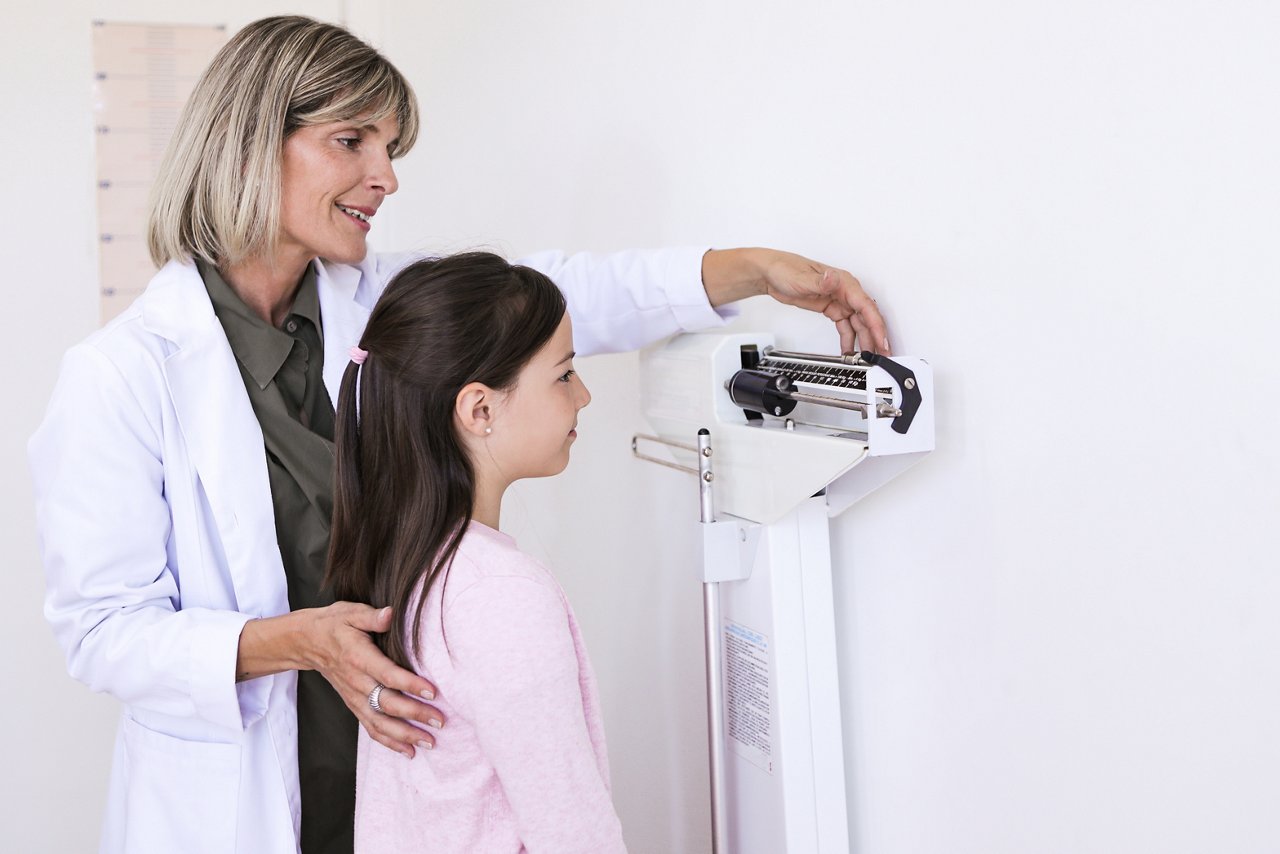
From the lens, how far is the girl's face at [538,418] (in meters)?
1.09

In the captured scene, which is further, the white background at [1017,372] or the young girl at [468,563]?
the young girl at [468,563]

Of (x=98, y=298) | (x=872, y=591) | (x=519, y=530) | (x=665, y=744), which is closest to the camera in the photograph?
(x=872, y=591)

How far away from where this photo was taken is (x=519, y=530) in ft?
7.60

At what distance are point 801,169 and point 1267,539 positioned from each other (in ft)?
2.24

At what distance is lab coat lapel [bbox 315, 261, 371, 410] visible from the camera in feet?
4.44

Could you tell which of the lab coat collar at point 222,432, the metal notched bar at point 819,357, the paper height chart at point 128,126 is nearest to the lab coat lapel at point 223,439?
the lab coat collar at point 222,432

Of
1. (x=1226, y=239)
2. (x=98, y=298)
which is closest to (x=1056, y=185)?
(x=1226, y=239)

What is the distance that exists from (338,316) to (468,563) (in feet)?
1.68

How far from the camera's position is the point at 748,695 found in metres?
1.20

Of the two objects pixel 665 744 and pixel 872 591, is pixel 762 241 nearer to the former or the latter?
pixel 872 591

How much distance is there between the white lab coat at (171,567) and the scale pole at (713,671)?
49cm

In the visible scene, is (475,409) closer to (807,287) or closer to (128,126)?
(807,287)

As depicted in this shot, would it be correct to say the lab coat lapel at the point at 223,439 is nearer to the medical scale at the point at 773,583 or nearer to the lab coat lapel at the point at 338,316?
the lab coat lapel at the point at 338,316

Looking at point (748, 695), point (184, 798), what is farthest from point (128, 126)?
point (748, 695)
